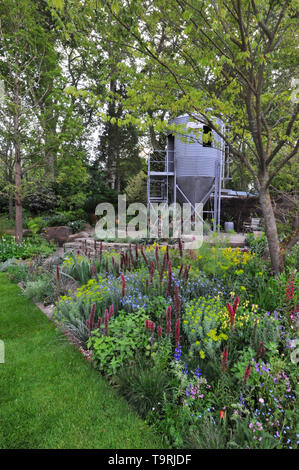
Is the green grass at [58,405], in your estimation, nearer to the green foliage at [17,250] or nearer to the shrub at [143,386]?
the shrub at [143,386]

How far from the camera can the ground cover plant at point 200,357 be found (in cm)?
179

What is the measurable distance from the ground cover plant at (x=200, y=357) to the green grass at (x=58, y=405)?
0.14m

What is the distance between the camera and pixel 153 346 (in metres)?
2.38

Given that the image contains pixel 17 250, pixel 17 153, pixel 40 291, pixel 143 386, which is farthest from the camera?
pixel 17 153

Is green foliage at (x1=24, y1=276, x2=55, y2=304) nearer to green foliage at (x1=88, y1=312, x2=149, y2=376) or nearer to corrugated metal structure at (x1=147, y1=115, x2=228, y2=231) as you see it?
green foliage at (x1=88, y1=312, x2=149, y2=376)

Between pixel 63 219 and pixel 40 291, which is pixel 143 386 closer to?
pixel 40 291

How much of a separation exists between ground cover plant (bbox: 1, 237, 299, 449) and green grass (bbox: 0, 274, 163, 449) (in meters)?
0.14

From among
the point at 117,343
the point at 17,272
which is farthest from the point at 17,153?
the point at 117,343

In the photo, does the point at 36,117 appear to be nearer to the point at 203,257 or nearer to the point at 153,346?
the point at 203,257

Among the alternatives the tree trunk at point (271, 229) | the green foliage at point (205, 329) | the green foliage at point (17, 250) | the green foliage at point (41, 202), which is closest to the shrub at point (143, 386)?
the green foliage at point (205, 329)

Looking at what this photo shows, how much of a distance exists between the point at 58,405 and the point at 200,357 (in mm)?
1298

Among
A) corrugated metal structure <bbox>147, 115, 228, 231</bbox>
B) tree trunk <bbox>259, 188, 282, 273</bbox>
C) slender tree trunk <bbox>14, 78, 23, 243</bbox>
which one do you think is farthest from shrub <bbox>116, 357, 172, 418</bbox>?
corrugated metal structure <bbox>147, 115, 228, 231</bbox>

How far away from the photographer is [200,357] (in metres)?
2.42
